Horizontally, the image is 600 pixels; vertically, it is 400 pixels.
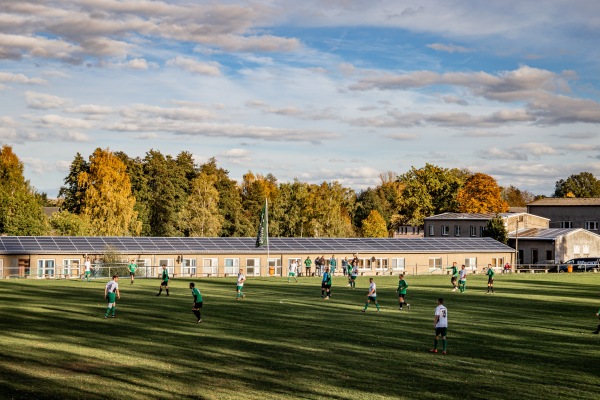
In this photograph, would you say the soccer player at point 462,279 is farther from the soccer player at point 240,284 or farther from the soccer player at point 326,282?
the soccer player at point 240,284

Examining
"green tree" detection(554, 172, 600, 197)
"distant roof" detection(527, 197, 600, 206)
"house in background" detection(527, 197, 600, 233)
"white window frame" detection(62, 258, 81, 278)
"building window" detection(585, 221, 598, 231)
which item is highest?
"green tree" detection(554, 172, 600, 197)

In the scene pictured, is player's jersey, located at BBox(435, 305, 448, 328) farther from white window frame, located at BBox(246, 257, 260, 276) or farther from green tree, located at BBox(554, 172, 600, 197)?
green tree, located at BBox(554, 172, 600, 197)

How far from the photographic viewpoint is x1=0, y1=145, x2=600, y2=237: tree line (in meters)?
98.5

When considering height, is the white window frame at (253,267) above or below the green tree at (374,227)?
below

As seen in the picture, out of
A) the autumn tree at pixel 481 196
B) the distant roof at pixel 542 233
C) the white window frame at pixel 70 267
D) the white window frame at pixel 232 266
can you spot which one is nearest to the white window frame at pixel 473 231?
the distant roof at pixel 542 233

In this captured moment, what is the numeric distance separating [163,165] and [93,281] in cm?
5006

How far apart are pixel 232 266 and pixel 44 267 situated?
19.8 metres

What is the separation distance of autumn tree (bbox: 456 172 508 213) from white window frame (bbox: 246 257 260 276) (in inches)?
2300

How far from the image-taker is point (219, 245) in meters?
82.2

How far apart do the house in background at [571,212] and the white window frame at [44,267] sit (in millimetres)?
88130

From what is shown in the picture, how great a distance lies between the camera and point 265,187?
14712cm

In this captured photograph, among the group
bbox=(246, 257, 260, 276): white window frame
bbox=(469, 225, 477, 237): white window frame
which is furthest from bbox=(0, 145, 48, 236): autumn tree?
bbox=(469, 225, 477, 237): white window frame

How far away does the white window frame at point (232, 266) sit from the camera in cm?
8075

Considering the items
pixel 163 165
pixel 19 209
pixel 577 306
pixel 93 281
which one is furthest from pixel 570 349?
pixel 163 165
